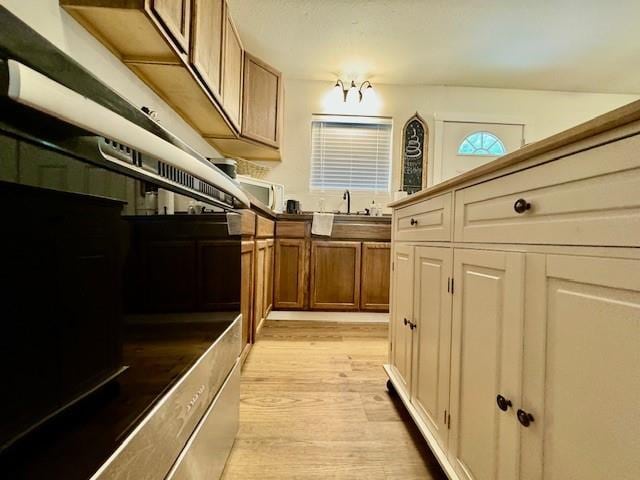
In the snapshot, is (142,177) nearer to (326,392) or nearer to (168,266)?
(168,266)

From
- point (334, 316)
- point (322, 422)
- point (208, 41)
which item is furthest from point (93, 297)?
point (334, 316)

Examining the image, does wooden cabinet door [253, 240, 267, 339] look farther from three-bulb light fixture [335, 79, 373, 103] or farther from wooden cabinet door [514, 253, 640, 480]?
three-bulb light fixture [335, 79, 373, 103]

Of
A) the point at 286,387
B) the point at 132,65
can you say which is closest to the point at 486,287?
the point at 286,387

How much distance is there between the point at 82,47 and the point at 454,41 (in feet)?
8.55

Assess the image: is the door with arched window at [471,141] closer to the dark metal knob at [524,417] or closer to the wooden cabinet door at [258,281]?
the wooden cabinet door at [258,281]

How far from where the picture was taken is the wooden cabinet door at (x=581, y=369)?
17.8 inches

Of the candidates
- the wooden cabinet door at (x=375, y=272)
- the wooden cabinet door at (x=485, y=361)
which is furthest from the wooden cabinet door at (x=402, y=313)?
the wooden cabinet door at (x=375, y=272)

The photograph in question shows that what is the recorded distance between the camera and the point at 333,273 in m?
2.91

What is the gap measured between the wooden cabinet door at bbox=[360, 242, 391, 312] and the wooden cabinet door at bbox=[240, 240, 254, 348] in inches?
51.8

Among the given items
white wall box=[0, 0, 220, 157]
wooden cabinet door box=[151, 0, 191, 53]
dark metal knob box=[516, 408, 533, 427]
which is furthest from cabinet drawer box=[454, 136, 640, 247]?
wooden cabinet door box=[151, 0, 191, 53]

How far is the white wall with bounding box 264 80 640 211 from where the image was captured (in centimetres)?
339

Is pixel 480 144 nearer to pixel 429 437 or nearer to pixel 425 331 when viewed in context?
pixel 425 331

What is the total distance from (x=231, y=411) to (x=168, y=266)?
0.69 metres

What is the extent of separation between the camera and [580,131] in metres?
0.53
